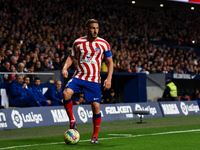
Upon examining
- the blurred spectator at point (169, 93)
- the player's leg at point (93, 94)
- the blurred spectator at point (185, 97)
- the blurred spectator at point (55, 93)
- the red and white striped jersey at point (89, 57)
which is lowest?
the blurred spectator at point (185, 97)

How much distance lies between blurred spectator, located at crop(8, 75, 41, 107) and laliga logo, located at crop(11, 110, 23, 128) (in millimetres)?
1334

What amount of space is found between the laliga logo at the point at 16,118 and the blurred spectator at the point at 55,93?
9.28ft

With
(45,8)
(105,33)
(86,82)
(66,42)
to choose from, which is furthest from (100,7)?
(86,82)

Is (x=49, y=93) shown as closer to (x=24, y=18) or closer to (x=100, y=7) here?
(x=24, y=18)

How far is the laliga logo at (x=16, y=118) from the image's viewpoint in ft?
36.4

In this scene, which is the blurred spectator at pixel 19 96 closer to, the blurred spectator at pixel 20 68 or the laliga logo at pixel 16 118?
the blurred spectator at pixel 20 68

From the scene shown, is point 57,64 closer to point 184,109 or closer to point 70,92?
point 184,109

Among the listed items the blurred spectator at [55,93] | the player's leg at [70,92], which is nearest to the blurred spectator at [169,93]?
the blurred spectator at [55,93]

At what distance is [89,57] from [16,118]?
506cm

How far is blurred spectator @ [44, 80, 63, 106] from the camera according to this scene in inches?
555

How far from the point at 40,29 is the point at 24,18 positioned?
1.07 meters

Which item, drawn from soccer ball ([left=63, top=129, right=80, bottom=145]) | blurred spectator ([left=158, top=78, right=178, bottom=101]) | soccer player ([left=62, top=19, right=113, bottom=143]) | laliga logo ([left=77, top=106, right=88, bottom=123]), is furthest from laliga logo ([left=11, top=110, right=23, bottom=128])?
blurred spectator ([left=158, top=78, right=178, bottom=101])

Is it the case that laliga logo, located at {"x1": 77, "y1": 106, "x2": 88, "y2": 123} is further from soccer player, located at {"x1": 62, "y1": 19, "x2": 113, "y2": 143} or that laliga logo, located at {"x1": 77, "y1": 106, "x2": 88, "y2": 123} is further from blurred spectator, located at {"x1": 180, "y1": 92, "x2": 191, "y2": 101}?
blurred spectator, located at {"x1": 180, "y1": 92, "x2": 191, "y2": 101}

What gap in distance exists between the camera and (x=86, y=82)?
6.92 m
